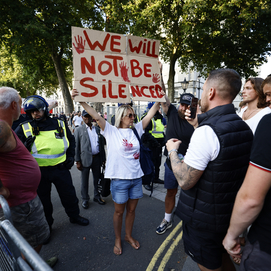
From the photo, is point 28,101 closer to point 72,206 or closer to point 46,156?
point 46,156

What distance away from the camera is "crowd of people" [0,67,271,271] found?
107cm

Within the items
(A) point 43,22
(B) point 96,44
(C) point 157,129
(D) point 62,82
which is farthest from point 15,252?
(D) point 62,82

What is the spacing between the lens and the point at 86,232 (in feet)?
9.43

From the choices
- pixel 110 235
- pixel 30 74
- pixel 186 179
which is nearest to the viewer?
pixel 186 179

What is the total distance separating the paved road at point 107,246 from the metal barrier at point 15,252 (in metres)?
1.36

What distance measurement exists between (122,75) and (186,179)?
5.37ft

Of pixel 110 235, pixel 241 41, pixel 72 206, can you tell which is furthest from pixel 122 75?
pixel 241 41

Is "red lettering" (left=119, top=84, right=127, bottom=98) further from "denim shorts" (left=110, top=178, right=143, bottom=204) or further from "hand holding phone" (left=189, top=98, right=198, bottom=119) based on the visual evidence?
"denim shorts" (left=110, top=178, right=143, bottom=204)

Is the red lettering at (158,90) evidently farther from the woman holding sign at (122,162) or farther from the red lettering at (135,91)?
the woman holding sign at (122,162)

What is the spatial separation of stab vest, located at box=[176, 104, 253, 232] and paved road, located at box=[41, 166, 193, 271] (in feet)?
4.23

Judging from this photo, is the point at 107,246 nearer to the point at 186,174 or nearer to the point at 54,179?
the point at 54,179

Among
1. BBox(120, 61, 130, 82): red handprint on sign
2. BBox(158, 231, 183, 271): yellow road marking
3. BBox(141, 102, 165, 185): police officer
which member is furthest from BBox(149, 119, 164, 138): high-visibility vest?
BBox(158, 231, 183, 271): yellow road marking

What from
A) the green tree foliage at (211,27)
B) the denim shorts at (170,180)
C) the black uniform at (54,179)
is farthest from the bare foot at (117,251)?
the green tree foliage at (211,27)

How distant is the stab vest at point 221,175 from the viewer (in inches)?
50.6
